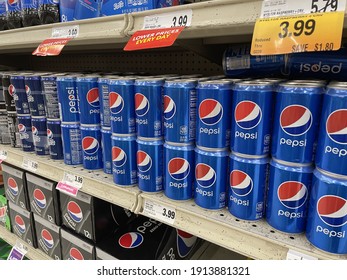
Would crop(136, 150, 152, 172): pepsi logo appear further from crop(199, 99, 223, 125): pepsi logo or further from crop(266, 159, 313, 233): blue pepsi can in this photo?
crop(266, 159, 313, 233): blue pepsi can

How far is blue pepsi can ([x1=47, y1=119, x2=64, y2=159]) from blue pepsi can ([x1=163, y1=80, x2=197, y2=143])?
0.53 metres

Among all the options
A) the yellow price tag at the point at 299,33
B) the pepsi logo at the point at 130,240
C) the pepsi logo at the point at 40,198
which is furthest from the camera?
the pepsi logo at the point at 40,198

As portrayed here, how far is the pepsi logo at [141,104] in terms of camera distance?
77cm

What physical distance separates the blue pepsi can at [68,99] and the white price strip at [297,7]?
679 mm

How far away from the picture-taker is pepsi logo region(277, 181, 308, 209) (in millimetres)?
593

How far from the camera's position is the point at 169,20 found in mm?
686

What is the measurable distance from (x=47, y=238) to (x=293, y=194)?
1147mm

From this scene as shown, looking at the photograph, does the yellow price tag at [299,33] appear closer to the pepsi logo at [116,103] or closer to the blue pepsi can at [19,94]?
the pepsi logo at [116,103]

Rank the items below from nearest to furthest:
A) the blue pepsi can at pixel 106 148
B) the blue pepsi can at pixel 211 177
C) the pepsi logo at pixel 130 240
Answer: the blue pepsi can at pixel 211 177 < the blue pepsi can at pixel 106 148 < the pepsi logo at pixel 130 240

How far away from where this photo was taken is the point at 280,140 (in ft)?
1.96

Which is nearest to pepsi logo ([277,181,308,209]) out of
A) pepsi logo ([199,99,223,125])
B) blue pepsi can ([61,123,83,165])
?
pepsi logo ([199,99,223,125])

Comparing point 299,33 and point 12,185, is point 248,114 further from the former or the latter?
point 12,185

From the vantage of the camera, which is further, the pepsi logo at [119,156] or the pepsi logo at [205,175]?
the pepsi logo at [119,156]

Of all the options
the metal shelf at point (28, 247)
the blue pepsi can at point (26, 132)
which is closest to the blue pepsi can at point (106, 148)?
the blue pepsi can at point (26, 132)
